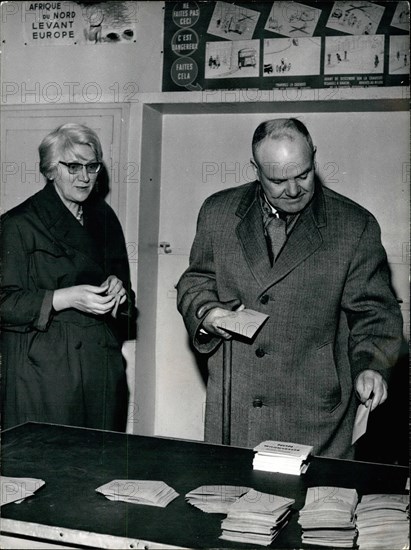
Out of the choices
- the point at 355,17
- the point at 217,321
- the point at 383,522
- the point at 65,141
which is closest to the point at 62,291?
the point at 65,141

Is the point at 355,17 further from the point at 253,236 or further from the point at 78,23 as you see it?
the point at 78,23

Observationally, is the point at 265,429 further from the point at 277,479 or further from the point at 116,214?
the point at 116,214

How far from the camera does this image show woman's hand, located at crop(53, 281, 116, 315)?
3.25 metres

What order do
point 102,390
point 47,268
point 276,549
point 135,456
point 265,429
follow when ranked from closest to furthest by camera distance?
1. point 276,549
2. point 135,456
3. point 265,429
4. point 47,268
5. point 102,390

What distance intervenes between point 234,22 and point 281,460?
2.03 meters

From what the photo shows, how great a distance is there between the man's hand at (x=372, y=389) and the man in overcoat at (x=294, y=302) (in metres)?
0.39

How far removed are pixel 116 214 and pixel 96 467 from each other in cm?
167

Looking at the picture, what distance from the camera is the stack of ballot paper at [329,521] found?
1.52 m

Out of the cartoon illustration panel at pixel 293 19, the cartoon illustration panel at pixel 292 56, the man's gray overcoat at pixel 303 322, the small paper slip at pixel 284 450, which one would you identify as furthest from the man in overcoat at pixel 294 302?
the small paper slip at pixel 284 450

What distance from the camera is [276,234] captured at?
2836 millimetres

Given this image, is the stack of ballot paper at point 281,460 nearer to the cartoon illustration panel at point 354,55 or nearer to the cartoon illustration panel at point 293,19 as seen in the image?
the cartoon illustration panel at point 354,55

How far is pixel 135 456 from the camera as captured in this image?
82.1 inches

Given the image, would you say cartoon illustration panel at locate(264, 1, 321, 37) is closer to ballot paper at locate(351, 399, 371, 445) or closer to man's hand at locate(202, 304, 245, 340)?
man's hand at locate(202, 304, 245, 340)

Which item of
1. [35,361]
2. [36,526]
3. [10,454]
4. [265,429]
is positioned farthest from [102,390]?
[36,526]
